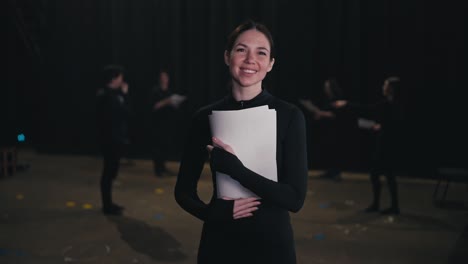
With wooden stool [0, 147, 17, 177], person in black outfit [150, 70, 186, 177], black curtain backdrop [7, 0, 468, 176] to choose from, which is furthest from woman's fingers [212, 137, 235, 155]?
wooden stool [0, 147, 17, 177]

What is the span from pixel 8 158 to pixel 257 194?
6.53m

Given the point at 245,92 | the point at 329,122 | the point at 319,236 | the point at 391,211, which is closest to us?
the point at 245,92

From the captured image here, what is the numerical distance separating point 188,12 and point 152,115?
2175 millimetres

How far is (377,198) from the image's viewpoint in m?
5.07

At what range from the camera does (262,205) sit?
4.74 feet

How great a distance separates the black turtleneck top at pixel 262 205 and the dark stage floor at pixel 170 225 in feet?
7.23

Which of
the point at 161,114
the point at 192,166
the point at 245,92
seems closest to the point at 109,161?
the point at 161,114

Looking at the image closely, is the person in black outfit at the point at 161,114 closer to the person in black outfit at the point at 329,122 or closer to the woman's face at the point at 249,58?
the person in black outfit at the point at 329,122

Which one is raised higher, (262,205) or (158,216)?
(262,205)

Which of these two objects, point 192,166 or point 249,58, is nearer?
point 249,58

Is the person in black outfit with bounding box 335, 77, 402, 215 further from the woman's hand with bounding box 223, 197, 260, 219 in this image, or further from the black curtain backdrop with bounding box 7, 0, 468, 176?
the woman's hand with bounding box 223, 197, 260, 219

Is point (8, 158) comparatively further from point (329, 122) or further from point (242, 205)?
point (242, 205)

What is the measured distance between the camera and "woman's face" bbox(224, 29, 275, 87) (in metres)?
1.44

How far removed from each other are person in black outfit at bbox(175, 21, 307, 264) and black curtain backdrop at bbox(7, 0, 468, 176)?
19.3ft
